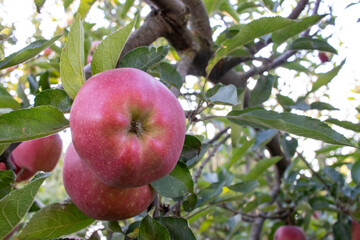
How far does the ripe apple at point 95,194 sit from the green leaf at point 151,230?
0.06m

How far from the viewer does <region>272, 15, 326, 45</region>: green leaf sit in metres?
0.86

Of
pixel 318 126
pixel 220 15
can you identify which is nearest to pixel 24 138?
pixel 318 126

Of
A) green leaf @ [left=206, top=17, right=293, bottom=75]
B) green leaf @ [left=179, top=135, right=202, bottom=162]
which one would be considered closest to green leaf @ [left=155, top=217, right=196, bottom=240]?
green leaf @ [left=179, top=135, right=202, bottom=162]

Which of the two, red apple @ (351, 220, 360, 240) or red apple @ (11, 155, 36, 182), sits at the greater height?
red apple @ (11, 155, 36, 182)

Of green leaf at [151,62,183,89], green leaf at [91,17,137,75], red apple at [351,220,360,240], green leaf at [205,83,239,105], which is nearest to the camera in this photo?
green leaf at [91,17,137,75]

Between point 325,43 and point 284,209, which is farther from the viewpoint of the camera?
point 284,209

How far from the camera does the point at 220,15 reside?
1.87m

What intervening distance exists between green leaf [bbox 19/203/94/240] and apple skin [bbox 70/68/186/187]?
0.23 metres

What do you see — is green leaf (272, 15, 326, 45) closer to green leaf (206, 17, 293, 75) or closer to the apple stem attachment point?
green leaf (206, 17, 293, 75)

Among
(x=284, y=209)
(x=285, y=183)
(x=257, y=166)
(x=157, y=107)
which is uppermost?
(x=157, y=107)

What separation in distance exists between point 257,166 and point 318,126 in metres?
0.87

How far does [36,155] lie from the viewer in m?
1.11

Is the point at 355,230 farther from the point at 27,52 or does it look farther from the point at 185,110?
the point at 27,52

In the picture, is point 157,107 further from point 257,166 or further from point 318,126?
point 257,166
